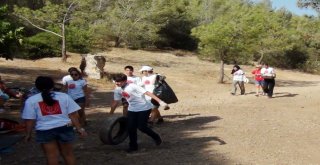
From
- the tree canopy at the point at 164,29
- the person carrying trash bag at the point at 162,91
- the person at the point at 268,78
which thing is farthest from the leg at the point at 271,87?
the person carrying trash bag at the point at 162,91

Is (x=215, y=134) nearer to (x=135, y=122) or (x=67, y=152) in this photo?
(x=135, y=122)

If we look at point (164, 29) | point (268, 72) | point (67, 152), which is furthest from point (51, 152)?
point (164, 29)

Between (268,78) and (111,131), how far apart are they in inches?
432

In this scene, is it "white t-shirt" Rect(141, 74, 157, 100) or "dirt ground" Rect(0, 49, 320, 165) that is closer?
"dirt ground" Rect(0, 49, 320, 165)

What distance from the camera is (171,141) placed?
10109 millimetres

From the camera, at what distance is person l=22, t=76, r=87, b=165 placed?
603 centimetres

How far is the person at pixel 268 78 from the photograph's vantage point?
19.0 meters

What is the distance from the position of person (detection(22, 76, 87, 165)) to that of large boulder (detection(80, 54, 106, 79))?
1781 cm

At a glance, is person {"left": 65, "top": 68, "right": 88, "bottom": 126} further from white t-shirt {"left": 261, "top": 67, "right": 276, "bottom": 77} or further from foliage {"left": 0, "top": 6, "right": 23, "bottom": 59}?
white t-shirt {"left": 261, "top": 67, "right": 276, "bottom": 77}

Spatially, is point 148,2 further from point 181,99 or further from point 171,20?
point 181,99

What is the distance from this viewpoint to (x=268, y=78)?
19172 millimetres

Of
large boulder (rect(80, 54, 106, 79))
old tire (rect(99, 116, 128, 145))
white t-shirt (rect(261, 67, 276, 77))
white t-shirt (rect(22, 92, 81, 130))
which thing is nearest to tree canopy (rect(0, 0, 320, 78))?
white t-shirt (rect(261, 67, 276, 77))

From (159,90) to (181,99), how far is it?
8089 mm

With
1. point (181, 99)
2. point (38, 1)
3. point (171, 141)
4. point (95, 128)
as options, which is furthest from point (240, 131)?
point (38, 1)
